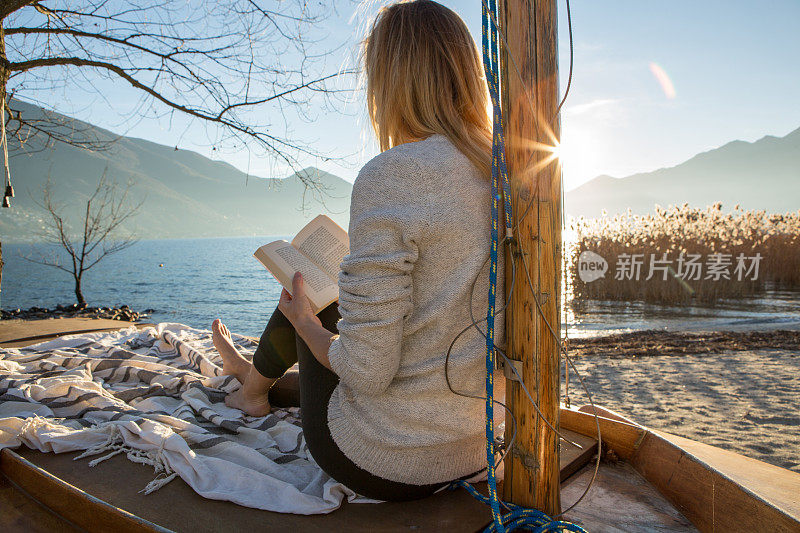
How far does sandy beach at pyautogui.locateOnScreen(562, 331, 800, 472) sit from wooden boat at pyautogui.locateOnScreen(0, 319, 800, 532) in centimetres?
145

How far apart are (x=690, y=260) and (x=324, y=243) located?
10.0 meters

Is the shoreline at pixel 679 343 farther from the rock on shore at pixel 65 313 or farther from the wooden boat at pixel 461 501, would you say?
the rock on shore at pixel 65 313

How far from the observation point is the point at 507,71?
45.0 inches

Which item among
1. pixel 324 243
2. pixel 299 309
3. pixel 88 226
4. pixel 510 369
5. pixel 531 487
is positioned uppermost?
pixel 88 226

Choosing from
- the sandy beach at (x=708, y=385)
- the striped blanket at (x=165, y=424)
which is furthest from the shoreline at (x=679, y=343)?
the striped blanket at (x=165, y=424)

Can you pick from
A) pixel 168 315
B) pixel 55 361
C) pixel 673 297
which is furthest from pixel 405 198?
pixel 168 315

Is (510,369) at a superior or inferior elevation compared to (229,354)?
superior

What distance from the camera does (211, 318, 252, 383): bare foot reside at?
2.33 meters

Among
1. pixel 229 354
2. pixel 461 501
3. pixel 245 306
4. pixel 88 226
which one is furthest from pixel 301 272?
pixel 245 306

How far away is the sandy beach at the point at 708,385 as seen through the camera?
2.93 m

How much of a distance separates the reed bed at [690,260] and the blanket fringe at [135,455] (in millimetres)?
9721

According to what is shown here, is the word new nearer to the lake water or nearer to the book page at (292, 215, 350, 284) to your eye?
the lake water

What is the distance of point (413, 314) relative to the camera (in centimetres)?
112

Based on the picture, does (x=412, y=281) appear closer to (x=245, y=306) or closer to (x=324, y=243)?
(x=324, y=243)
